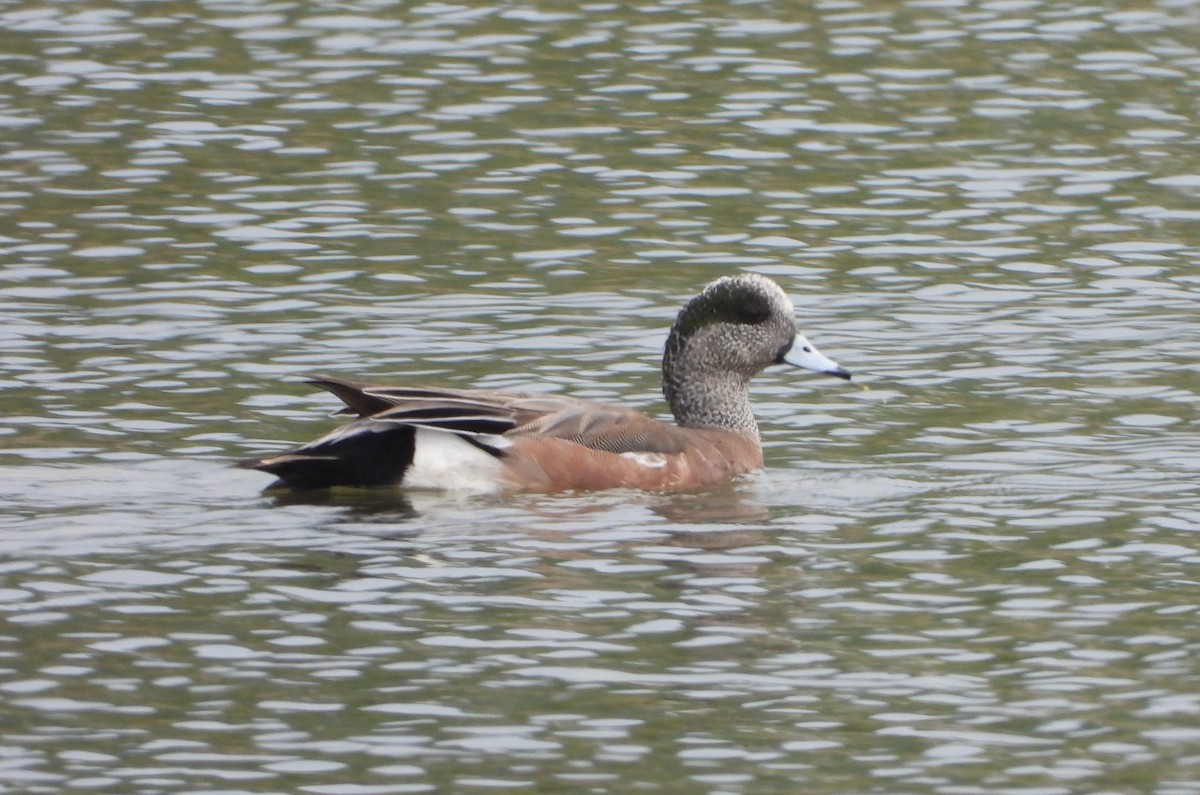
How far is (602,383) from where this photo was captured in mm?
13203

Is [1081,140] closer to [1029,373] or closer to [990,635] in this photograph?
[1029,373]

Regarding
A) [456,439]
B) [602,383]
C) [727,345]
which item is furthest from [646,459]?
[602,383]

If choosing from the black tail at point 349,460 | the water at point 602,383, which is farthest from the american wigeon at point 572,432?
the water at point 602,383

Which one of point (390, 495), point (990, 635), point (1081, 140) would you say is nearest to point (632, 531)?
point (390, 495)

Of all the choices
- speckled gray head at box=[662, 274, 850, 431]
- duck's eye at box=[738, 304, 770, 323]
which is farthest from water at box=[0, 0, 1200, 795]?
duck's eye at box=[738, 304, 770, 323]

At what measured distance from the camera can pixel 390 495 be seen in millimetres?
11312

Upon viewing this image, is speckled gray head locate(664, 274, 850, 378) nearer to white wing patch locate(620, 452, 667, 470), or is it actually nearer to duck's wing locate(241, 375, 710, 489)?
duck's wing locate(241, 375, 710, 489)

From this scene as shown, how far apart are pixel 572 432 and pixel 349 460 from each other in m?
1.03

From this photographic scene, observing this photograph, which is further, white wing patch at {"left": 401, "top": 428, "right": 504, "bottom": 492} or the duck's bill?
the duck's bill

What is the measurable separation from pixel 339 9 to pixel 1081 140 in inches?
264

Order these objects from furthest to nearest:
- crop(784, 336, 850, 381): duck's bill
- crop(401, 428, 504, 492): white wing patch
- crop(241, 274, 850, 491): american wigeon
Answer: crop(784, 336, 850, 381): duck's bill < crop(401, 428, 504, 492): white wing patch < crop(241, 274, 850, 491): american wigeon

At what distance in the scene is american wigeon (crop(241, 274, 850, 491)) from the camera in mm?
11070

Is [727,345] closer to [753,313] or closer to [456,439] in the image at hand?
[753,313]

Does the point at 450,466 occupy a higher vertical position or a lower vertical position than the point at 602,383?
higher
